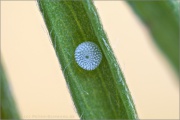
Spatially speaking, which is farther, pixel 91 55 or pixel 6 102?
pixel 6 102

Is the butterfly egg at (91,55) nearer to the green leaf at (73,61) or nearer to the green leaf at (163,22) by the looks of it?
the green leaf at (73,61)

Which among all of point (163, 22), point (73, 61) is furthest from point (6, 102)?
point (163, 22)

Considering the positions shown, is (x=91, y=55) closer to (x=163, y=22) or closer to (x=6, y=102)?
(x=163, y=22)

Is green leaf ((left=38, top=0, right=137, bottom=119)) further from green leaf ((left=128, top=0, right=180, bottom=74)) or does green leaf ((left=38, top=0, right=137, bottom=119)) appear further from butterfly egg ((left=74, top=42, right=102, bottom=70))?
green leaf ((left=128, top=0, right=180, bottom=74))

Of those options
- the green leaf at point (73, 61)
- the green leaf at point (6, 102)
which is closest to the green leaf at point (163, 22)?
the green leaf at point (73, 61)
